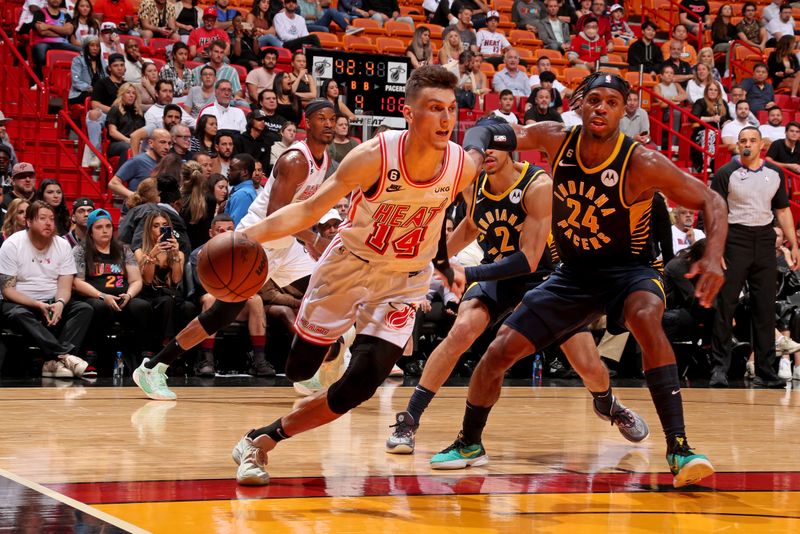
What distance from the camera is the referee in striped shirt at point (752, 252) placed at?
10375mm

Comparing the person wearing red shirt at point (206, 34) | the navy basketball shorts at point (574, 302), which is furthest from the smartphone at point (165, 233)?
the navy basketball shorts at point (574, 302)

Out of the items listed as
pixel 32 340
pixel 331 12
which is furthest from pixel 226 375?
pixel 331 12

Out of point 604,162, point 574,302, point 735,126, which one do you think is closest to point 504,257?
point 574,302

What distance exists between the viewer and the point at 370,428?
6.75 m

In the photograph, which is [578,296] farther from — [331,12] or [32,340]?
[331,12]

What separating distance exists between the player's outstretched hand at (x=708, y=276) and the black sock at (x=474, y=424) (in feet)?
4.53

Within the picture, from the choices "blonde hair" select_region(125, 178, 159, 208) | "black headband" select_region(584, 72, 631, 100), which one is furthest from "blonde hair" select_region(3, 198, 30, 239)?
"black headband" select_region(584, 72, 631, 100)

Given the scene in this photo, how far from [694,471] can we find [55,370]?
612 cm

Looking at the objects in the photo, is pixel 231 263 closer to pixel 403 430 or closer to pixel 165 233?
pixel 403 430

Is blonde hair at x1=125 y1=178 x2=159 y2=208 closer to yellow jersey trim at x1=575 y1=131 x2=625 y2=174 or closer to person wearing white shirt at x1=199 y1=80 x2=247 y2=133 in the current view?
person wearing white shirt at x1=199 y1=80 x2=247 y2=133

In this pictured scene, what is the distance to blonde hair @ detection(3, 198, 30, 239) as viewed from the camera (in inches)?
391

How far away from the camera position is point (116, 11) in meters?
14.8

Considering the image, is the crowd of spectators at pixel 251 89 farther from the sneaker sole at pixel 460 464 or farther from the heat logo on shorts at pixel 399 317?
the heat logo on shorts at pixel 399 317

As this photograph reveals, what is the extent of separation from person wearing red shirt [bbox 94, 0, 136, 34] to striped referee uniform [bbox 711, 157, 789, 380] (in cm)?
822
